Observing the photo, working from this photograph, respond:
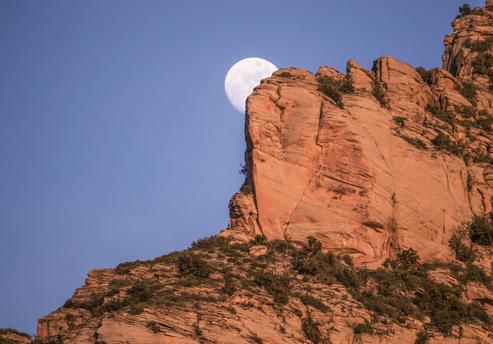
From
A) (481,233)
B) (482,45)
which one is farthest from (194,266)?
(482,45)

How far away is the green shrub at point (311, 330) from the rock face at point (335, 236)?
0.26 ft

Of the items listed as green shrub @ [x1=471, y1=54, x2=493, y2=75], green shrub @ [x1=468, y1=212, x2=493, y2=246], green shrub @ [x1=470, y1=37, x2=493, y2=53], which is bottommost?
green shrub @ [x1=468, y1=212, x2=493, y2=246]

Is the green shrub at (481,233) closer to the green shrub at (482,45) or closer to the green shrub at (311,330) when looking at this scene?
the green shrub at (311,330)

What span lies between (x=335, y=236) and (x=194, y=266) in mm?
11135

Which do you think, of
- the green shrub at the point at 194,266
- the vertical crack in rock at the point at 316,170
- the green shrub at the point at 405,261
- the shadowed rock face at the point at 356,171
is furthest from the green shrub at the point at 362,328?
the vertical crack in rock at the point at 316,170

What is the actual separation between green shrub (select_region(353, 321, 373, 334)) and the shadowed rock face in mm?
9128

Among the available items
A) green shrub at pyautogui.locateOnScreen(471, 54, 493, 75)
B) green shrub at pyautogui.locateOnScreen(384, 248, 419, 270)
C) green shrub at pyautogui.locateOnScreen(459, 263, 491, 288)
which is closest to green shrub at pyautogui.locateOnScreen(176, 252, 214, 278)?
green shrub at pyautogui.locateOnScreen(384, 248, 419, 270)

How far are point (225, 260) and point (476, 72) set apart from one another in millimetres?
39636

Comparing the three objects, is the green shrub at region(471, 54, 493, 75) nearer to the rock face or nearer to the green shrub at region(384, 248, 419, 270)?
the rock face

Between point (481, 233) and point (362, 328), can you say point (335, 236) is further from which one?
point (481, 233)

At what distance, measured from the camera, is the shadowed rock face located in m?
65.0

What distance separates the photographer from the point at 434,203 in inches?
2731

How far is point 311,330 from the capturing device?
5306 cm

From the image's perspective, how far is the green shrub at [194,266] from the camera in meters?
56.2
